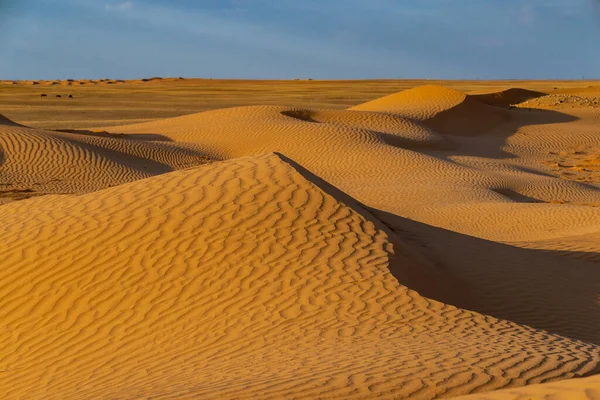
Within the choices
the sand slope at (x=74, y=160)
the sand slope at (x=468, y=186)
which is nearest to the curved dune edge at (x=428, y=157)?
the sand slope at (x=468, y=186)

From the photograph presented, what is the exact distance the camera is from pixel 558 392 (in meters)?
4.27

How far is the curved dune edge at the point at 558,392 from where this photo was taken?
4.12 meters

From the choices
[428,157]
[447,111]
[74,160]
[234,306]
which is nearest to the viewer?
[234,306]

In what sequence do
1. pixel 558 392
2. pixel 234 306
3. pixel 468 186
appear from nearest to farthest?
pixel 558 392 → pixel 234 306 → pixel 468 186

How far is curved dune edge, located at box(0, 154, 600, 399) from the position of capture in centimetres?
639

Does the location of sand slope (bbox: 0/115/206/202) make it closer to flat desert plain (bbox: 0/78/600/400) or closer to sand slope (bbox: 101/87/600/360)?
sand slope (bbox: 101/87/600/360)

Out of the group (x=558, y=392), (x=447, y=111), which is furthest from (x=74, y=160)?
(x=558, y=392)

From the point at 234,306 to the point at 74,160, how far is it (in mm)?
15121

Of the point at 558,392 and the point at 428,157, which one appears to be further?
the point at 428,157

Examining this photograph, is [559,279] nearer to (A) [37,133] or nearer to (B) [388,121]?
Answer: (A) [37,133]

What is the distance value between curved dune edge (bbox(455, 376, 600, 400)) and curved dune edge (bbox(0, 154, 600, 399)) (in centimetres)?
137

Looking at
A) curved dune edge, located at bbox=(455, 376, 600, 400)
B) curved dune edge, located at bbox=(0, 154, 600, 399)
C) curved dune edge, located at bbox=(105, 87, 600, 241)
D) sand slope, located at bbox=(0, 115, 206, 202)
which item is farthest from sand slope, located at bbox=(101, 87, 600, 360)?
curved dune edge, located at bbox=(455, 376, 600, 400)

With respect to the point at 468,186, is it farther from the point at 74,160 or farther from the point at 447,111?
the point at 447,111

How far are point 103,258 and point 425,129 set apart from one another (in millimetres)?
22753
